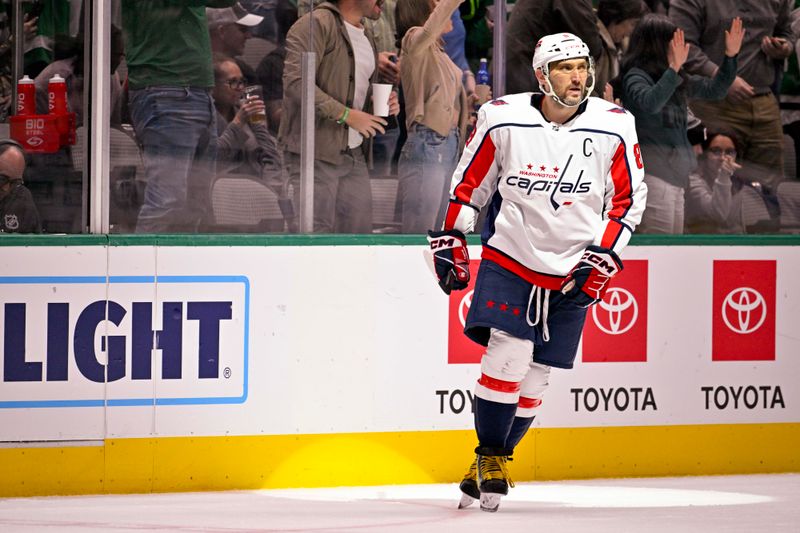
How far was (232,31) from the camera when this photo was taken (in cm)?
527

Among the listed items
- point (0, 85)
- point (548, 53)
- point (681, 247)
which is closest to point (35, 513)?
point (0, 85)

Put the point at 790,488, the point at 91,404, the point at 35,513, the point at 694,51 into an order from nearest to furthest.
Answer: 1. the point at 35,513
2. the point at 91,404
3. the point at 790,488
4. the point at 694,51

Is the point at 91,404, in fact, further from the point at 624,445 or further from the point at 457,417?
the point at 624,445

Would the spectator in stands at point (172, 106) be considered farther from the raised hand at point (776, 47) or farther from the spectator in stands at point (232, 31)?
the raised hand at point (776, 47)

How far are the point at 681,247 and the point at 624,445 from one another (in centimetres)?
78

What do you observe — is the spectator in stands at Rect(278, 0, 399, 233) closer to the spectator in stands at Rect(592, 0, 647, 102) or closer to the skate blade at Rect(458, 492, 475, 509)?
the spectator in stands at Rect(592, 0, 647, 102)

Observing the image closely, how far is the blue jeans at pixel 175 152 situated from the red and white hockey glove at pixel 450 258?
1.02 m

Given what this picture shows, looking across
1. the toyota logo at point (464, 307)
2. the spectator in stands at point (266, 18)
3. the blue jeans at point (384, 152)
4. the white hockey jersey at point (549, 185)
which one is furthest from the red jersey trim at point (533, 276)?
the spectator in stands at point (266, 18)

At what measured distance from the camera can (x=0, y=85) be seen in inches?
Answer: 195

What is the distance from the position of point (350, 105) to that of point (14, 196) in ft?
4.23

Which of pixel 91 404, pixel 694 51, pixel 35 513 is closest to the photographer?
pixel 35 513

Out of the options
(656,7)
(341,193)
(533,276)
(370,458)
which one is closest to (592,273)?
(533,276)

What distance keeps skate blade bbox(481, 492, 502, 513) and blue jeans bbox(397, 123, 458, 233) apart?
127cm

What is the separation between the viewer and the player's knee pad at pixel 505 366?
4.58 metres
